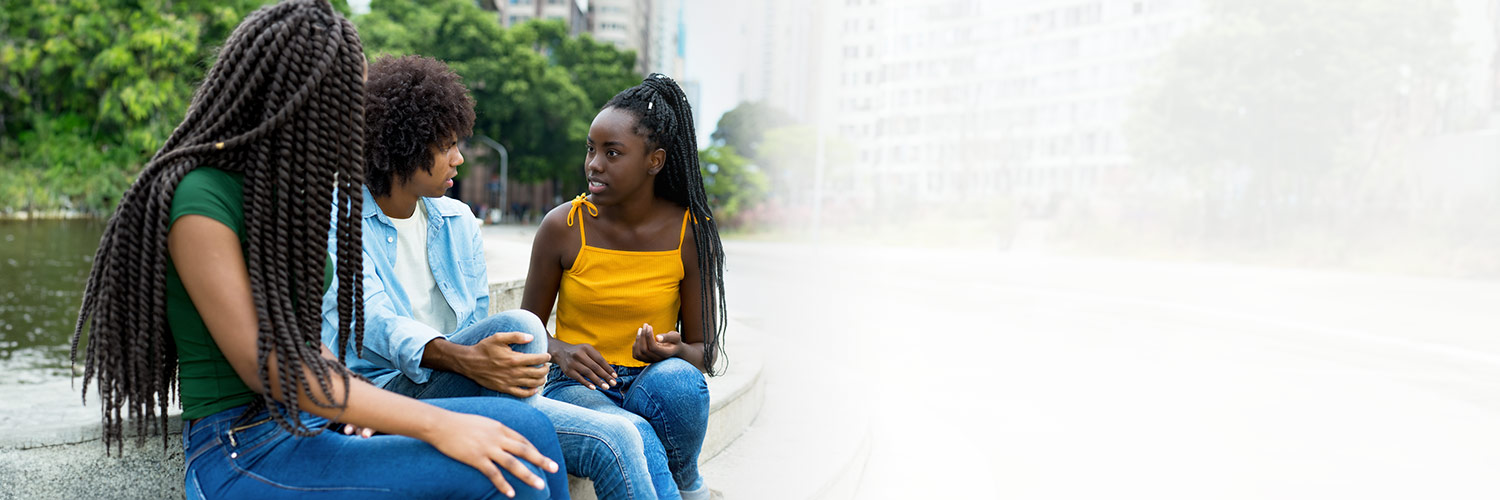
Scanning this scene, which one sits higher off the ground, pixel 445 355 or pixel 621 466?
pixel 445 355

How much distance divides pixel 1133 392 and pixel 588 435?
5.16 m

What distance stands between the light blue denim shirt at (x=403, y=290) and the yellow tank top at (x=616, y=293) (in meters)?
0.23

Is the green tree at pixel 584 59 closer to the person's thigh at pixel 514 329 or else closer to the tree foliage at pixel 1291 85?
the tree foliage at pixel 1291 85

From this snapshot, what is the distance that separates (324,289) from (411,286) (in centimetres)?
53

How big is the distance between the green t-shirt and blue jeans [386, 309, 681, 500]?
1.36 ft

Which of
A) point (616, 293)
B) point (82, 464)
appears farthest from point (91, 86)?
point (616, 293)

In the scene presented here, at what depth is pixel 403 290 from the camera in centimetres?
180

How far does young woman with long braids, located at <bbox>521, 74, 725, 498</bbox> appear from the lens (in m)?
2.08

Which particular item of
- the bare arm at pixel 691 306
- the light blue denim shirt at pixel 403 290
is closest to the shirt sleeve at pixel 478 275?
the light blue denim shirt at pixel 403 290

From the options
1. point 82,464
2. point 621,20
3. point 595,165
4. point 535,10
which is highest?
point 621,20

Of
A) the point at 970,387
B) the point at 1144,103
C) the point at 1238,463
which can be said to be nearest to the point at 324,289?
the point at 1238,463

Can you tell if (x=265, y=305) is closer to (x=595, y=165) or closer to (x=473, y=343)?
(x=473, y=343)

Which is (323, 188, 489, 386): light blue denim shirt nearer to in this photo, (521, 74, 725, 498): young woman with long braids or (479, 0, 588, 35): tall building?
(521, 74, 725, 498): young woman with long braids

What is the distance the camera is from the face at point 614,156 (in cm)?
209
